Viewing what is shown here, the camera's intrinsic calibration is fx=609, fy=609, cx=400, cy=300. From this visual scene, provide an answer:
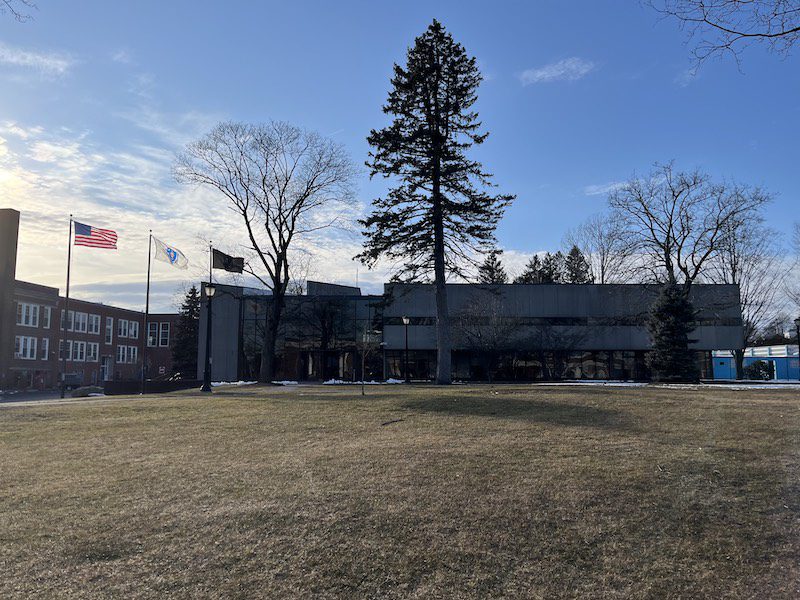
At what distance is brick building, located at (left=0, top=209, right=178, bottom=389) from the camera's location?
57.8 metres

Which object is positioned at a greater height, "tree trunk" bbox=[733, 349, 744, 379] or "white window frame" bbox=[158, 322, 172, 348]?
"white window frame" bbox=[158, 322, 172, 348]

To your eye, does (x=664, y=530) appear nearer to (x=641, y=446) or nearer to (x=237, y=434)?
(x=641, y=446)

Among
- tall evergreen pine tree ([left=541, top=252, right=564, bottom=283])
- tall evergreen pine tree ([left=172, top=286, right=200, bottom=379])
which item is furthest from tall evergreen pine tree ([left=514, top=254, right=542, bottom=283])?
tall evergreen pine tree ([left=172, top=286, right=200, bottom=379])

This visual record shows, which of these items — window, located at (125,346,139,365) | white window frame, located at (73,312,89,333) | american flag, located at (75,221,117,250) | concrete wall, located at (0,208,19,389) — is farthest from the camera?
window, located at (125,346,139,365)

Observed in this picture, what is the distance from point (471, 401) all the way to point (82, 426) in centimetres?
886

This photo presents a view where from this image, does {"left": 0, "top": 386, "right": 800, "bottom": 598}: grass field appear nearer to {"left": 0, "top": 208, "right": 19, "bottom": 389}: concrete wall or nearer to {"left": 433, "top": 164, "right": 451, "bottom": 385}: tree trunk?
{"left": 433, "top": 164, "right": 451, "bottom": 385}: tree trunk

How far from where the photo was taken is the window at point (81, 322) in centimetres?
6770

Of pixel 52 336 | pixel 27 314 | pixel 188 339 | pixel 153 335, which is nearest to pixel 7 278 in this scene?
pixel 27 314

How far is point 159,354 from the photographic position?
8356 centimetres

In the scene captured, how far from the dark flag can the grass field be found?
2345 cm

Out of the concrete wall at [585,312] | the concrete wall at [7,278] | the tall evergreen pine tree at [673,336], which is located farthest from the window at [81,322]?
the tall evergreen pine tree at [673,336]

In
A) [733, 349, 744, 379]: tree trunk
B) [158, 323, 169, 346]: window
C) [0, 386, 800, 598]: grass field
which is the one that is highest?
[158, 323, 169, 346]: window

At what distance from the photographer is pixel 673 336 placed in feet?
Answer: 98.9

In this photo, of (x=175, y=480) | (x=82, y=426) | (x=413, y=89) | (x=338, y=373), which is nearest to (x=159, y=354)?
(x=338, y=373)
